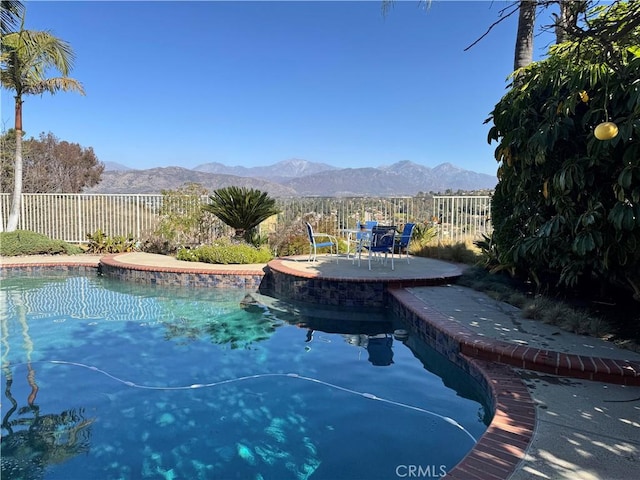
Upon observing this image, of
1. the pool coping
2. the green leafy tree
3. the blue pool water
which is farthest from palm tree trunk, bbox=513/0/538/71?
the pool coping

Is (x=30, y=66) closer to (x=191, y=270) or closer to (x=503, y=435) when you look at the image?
(x=191, y=270)

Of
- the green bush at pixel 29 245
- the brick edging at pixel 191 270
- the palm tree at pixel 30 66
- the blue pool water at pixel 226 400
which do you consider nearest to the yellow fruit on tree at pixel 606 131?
the blue pool water at pixel 226 400

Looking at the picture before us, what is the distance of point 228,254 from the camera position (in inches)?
411

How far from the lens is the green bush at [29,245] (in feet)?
39.6

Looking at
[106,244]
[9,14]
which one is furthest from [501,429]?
[9,14]

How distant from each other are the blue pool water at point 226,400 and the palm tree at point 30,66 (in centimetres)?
983

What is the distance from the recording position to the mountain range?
34425 millimetres

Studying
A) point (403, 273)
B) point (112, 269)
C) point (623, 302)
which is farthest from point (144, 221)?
point (623, 302)

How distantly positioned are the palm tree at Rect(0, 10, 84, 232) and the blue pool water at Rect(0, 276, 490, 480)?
9.83 metres

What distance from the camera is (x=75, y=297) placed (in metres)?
8.23

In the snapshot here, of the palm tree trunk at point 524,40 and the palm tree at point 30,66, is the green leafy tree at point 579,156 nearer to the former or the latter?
the palm tree trunk at point 524,40

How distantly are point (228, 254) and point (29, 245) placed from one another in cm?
672

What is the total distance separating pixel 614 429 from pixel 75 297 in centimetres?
879

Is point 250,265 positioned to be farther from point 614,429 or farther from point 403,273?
point 614,429
